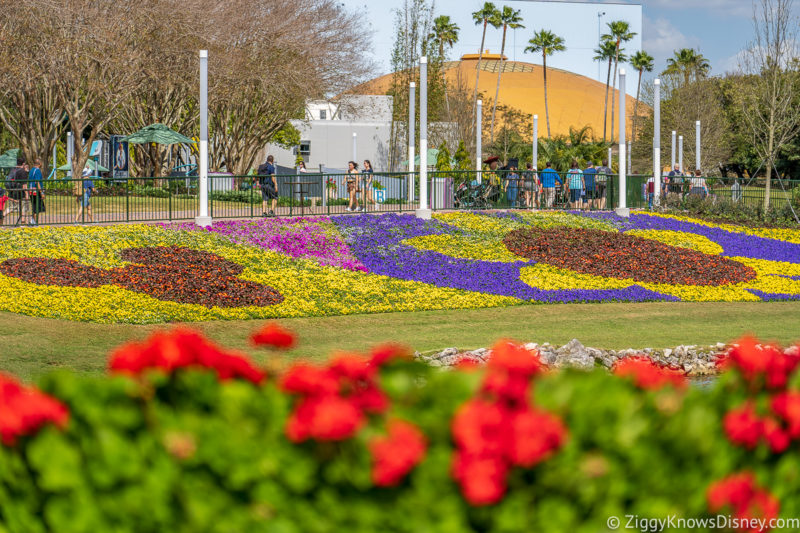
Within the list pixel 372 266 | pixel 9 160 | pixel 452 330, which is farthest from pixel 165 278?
pixel 9 160

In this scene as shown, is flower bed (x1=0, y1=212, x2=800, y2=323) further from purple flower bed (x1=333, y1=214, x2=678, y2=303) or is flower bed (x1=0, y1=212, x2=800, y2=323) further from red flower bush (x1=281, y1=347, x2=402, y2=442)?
red flower bush (x1=281, y1=347, x2=402, y2=442)

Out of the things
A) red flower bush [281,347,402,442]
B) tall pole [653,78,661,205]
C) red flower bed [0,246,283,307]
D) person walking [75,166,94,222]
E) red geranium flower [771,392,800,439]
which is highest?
tall pole [653,78,661,205]

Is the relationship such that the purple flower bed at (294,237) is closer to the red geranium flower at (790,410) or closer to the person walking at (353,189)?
the person walking at (353,189)

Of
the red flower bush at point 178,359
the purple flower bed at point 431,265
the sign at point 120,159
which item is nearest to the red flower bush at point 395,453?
the red flower bush at point 178,359

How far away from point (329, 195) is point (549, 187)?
824cm

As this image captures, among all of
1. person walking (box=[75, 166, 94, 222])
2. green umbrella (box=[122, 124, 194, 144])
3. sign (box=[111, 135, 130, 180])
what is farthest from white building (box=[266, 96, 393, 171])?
person walking (box=[75, 166, 94, 222])

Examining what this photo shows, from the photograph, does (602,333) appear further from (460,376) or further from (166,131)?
(166,131)

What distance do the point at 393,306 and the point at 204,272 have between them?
4.44m

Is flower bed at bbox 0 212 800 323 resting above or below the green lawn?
above

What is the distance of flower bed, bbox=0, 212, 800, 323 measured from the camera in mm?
19156

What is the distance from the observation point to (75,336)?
15516 millimetres

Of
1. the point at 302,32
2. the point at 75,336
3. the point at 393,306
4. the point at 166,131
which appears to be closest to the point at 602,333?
the point at 393,306

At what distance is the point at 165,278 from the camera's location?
20.5 meters

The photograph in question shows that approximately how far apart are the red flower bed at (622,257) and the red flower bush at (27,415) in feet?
71.3
